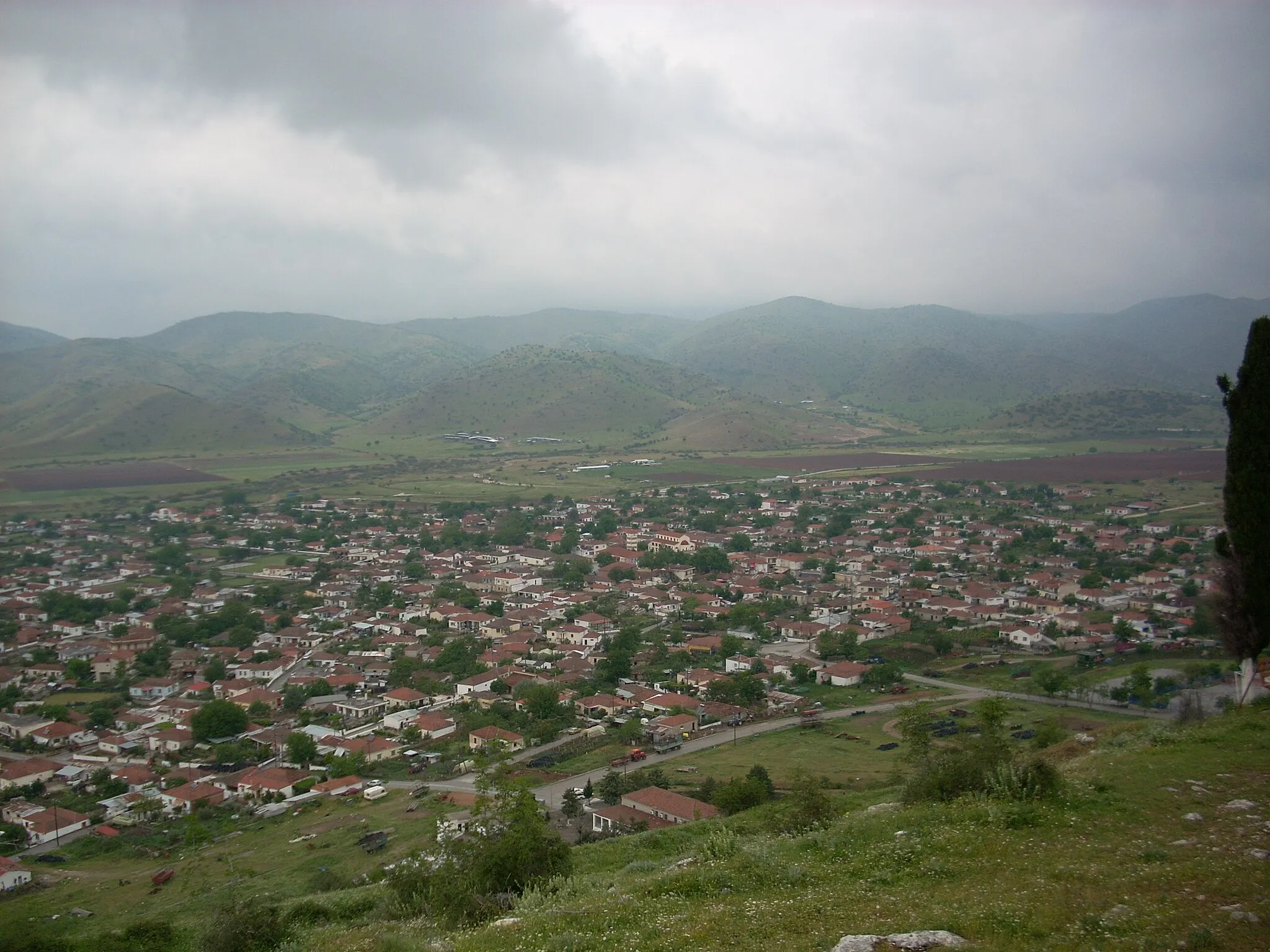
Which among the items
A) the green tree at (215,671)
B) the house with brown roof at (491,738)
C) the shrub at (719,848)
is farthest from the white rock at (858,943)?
the green tree at (215,671)

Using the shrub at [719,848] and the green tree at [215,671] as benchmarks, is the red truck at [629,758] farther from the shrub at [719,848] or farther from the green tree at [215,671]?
the green tree at [215,671]

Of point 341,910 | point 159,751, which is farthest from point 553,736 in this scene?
point 341,910

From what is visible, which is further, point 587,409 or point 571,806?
point 587,409

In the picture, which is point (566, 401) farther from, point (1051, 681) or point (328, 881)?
point (328, 881)

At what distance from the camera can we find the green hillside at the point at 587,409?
119 metres

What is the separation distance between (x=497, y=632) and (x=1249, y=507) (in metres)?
31.3

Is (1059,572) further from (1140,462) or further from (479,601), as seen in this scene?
(1140,462)

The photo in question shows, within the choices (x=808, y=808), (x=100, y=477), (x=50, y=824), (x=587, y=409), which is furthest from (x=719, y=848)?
(x=587, y=409)

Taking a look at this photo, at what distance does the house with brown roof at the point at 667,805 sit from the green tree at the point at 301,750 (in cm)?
1151

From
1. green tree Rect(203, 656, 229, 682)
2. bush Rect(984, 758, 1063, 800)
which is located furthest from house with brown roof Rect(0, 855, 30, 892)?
bush Rect(984, 758, 1063, 800)

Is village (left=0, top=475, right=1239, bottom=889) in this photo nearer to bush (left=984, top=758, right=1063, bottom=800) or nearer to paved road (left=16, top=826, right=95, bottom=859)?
paved road (left=16, top=826, right=95, bottom=859)

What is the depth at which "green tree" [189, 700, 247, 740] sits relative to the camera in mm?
27531

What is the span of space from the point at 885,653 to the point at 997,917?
95.2 ft

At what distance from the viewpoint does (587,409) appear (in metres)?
133
